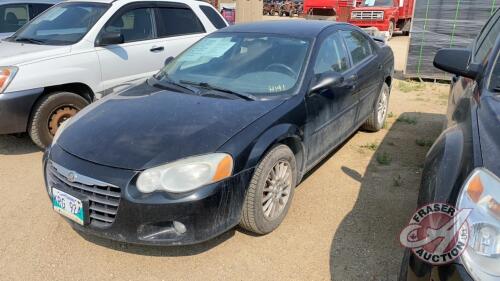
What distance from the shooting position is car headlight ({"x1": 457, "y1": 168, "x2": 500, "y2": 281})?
1.41 metres

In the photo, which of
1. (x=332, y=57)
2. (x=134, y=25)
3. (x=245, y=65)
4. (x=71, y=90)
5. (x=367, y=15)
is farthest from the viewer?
(x=367, y=15)

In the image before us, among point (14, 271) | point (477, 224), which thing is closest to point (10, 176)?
point (14, 271)

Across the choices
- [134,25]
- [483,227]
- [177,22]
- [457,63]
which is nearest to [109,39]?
[134,25]

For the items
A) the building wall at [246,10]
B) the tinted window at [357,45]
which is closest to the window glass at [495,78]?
the tinted window at [357,45]

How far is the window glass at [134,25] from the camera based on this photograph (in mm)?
5183

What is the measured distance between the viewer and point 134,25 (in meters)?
5.41

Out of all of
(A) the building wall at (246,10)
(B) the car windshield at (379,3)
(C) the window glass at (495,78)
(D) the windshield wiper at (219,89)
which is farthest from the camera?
(B) the car windshield at (379,3)

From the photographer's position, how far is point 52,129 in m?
4.62

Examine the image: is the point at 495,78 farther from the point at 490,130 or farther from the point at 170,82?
the point at 170,82

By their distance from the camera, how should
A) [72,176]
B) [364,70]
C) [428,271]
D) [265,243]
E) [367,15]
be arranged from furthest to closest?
[367,15] → [364,70] → [265,243] → [72,176] → [428,271]

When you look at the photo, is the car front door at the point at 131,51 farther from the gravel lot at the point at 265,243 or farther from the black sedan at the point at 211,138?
the gravel lot at the point at 265,243

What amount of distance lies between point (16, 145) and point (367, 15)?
611 inches

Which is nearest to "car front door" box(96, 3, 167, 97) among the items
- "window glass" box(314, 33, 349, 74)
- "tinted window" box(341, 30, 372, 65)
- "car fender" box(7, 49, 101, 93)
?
"car fender" box(7, 49, 101, 93)

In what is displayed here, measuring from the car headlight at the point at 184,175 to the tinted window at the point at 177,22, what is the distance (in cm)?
362
